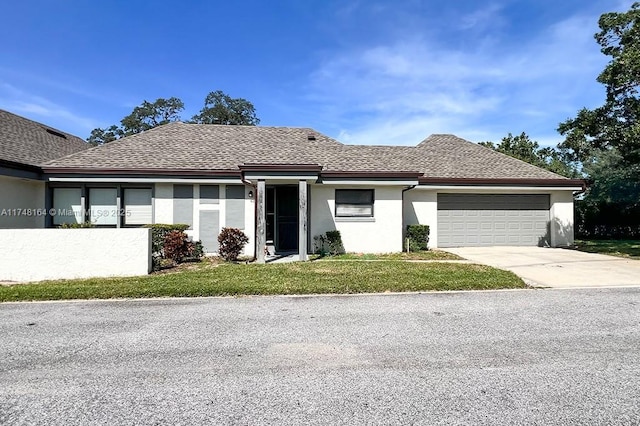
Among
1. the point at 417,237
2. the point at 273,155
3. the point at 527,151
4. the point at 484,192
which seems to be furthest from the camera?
the point at 527,151

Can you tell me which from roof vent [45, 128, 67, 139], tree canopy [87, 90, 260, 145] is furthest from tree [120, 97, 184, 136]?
roof vent [45, 128, 67, 139]

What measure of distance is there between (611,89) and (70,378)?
18.3 m

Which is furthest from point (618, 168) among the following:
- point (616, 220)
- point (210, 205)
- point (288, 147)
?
point (210, 205)

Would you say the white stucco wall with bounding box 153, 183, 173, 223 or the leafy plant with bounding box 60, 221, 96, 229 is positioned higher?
the white stucco wall with bounding box 153, 183, 173, 223

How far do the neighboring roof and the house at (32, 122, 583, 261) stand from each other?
38.7 inches

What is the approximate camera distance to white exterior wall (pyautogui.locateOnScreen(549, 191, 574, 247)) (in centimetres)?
1664

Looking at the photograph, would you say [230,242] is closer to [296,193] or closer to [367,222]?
[296,193]

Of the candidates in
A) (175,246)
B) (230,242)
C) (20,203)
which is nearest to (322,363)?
(230,242)

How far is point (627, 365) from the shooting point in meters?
3.99

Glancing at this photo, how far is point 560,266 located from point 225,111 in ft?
160

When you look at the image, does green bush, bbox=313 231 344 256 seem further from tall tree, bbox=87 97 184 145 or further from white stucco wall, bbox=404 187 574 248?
tall tree, bbox=87 97 184 145

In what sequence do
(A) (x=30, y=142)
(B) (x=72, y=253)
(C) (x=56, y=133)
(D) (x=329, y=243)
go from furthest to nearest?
(C) (x=56, y=133)
(A) (x=30, y=142)
(D) (x=329, y=243)
(B) (x=72, y=253)

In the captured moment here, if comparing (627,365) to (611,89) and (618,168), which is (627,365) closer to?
(611,89)

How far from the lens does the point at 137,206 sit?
13.7 metres
